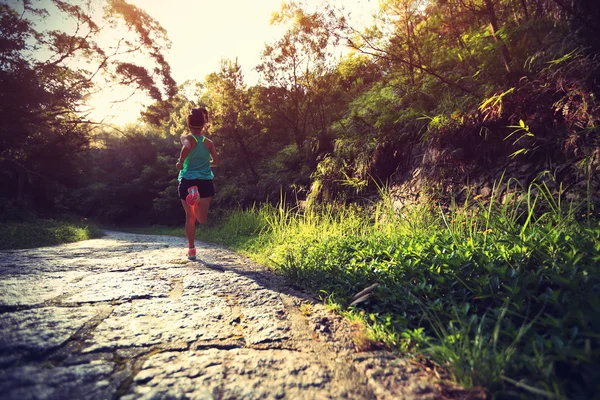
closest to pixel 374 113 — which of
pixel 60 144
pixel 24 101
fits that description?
pixel 24 101

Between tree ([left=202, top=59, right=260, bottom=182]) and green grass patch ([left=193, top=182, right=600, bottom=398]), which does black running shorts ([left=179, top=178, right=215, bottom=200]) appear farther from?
tree ([left=202, top=59, right=260, bottom=182])

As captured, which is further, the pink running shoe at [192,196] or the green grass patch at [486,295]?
the pink running shoe at [192,196]

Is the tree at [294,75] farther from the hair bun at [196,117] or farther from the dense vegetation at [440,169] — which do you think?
the hair bun at [196,117]

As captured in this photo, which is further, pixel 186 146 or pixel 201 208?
pixel 201 208

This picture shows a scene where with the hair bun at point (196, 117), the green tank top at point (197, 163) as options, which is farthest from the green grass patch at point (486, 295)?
the hair bun at point (196, 117)

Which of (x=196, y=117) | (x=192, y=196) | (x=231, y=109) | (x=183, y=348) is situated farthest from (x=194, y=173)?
(x=231, y=109)

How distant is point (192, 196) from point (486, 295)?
10.9 ft

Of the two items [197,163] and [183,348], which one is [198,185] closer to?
[197,163]

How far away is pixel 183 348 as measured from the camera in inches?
53.1

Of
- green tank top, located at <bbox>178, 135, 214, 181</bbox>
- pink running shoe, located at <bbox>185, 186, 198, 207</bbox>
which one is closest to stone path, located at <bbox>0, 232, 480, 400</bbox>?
pink running shoe, located at <bbox>185, 186, 198, 207</bbox>

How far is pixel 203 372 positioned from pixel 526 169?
377 cm

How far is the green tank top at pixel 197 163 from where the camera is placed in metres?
3.88

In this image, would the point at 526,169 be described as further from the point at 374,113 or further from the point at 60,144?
the point at 60,144

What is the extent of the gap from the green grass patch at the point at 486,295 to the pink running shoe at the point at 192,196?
157 centimetres
